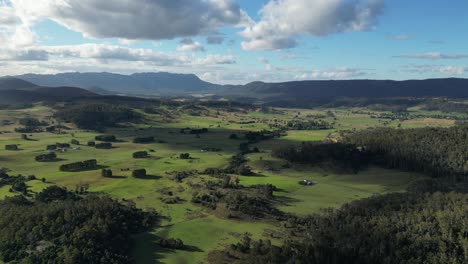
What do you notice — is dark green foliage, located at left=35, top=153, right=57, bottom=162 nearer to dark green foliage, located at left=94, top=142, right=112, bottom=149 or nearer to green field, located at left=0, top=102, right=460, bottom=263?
green field, located at left=0, top=102, right=460, bottom=263

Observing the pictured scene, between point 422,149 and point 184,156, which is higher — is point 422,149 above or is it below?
above

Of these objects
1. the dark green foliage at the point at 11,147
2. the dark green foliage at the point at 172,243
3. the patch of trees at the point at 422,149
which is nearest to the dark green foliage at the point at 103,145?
the dark green foliage at the point at 11,147

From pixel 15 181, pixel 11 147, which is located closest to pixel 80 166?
pixel 15 181

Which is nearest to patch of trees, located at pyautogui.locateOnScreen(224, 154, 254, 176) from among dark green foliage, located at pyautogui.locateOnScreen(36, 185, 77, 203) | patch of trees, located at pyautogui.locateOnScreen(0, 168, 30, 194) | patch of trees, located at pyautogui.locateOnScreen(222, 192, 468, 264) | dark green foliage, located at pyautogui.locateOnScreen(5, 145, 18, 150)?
patch of trees, located at pyautogui.locateOnScreen(222, 192, 468, 264)

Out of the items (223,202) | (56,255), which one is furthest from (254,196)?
(56,255)

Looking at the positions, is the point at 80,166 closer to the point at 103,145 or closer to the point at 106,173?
the point at 106,173

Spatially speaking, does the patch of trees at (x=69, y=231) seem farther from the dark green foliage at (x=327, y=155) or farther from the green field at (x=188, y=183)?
the dark green foliage at (x=327, y=155)

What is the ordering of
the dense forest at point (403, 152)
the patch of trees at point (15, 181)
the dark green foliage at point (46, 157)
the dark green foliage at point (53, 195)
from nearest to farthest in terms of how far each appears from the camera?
the dark green foliage at point (53, 195) < the patch of trees at point (15, 181) < the dense forest at point (403, 152) < the dark green foliage at point (46, 157)
